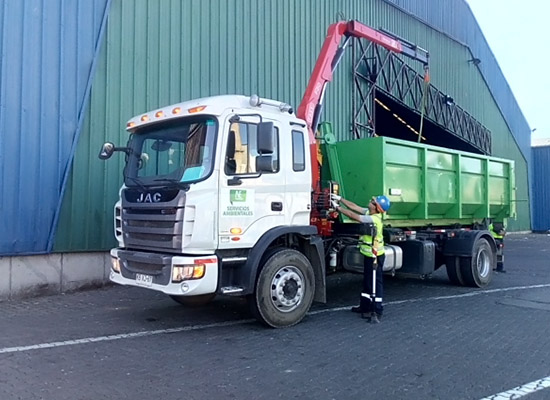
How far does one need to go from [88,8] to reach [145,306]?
5.79 metres

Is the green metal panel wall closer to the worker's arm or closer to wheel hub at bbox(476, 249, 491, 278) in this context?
the worker's arm

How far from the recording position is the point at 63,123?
31.0ft

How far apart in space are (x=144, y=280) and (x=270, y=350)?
5.82 ft

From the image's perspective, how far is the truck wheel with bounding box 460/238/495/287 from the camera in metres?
9.85

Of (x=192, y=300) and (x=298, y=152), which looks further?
(x=192, y=300)

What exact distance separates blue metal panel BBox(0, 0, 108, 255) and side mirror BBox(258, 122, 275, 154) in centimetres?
488

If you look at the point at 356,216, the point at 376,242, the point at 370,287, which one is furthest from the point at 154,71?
the point at 370,287

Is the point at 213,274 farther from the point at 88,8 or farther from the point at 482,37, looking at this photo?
the point at 482,37

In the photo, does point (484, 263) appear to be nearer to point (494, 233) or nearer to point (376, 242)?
point (494, 233)

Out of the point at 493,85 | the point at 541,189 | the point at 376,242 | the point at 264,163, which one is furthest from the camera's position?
the point at 541,189

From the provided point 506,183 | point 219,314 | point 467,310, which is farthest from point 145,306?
point 506,183

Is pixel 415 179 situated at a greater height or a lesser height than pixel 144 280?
greater

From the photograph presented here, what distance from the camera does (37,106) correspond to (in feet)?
30.0

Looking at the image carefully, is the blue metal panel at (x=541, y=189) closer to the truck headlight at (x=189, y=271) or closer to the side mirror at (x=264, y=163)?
the side mirror at (x=264, y=163)
